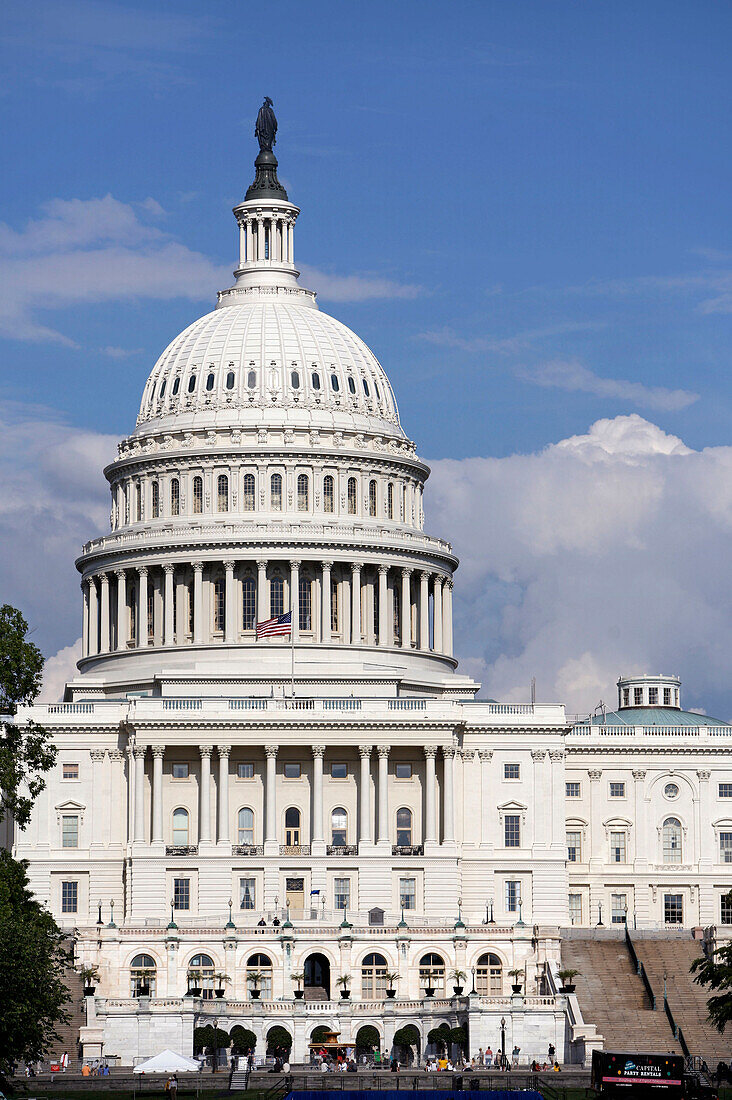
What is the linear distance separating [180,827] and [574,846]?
81.9ft

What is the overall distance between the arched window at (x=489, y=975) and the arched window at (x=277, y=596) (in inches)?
1429

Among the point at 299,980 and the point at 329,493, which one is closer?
the point at 299,980

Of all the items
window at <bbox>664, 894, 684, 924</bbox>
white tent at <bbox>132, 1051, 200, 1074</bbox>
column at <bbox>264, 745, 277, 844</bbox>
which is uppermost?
column at <bbox>264, 745, 277, 844</bbox>

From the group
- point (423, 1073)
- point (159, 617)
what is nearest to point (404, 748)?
point (159, 617)

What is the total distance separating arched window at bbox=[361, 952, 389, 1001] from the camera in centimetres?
13450

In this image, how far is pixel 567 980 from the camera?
13025 centimetres

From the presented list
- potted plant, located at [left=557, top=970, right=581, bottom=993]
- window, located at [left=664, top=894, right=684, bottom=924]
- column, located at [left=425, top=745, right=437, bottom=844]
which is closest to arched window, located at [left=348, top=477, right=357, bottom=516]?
column, located at [left=425, top=745, right=437, bottom=844]

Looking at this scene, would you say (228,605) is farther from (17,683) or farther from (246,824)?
(17,683)

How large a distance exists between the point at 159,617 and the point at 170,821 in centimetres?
2127

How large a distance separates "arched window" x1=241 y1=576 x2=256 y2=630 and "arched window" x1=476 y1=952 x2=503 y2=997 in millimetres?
36371

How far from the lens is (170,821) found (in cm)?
15250

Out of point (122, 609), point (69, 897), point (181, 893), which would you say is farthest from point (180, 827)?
point (122, 609)

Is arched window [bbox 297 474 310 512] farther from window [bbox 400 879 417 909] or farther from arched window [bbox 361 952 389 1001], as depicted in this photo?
arched window [bbox 361 952 389 1001]

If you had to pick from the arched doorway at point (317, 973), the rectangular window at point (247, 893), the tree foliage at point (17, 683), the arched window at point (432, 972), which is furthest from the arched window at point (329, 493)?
the tree foliage at point (17, 683)
